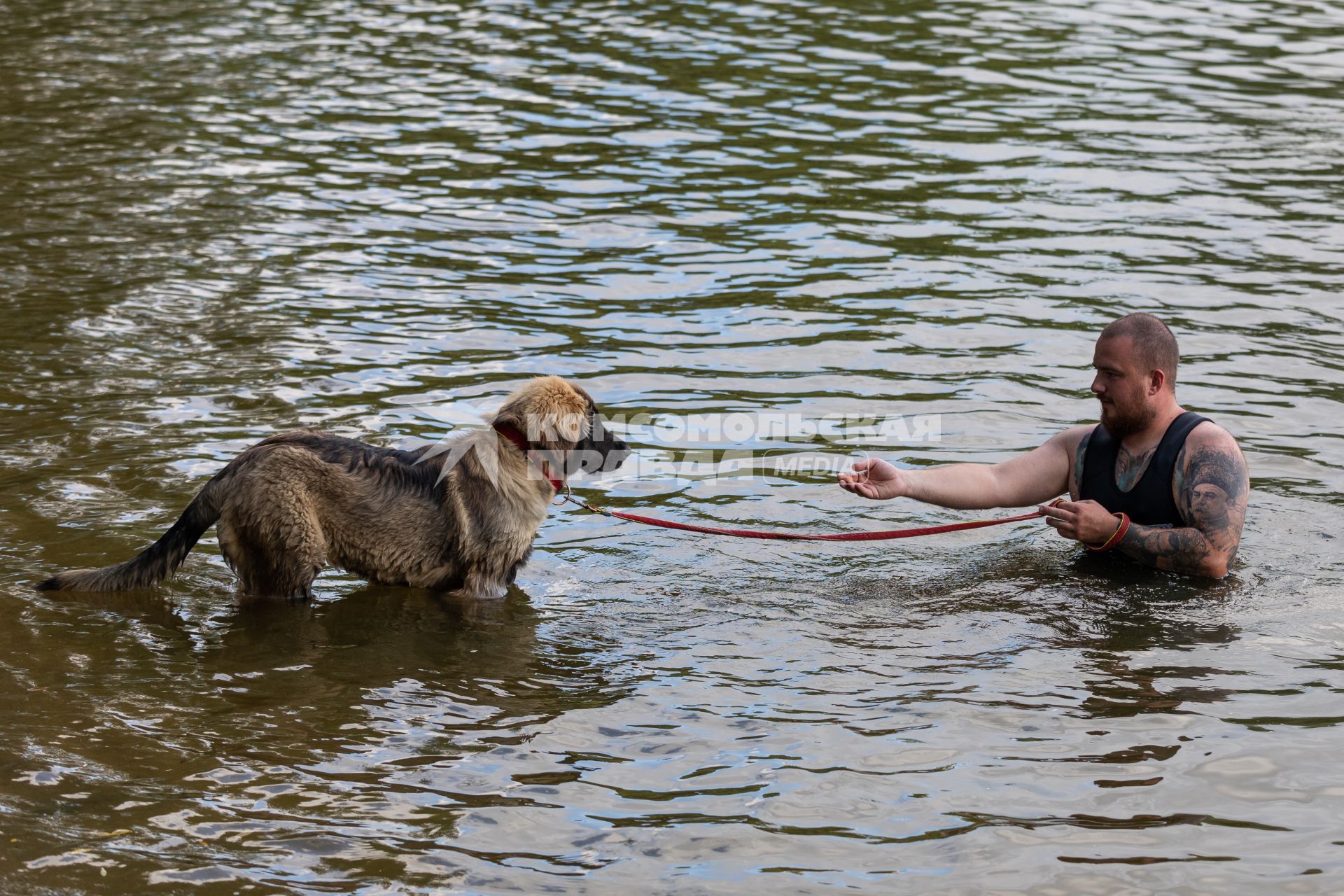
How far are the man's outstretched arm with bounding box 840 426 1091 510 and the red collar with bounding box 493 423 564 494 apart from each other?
160 centimetres

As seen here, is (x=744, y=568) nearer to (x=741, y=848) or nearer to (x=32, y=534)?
(x=741, y=848)

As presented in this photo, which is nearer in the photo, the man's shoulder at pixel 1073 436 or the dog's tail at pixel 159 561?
the dog's tail at pixel 159 561

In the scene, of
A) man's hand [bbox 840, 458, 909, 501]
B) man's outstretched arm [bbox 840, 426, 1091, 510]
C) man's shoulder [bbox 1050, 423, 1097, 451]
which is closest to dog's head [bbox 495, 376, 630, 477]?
man's hand [bbox 840, 458, 909, 501]

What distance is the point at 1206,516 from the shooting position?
22.4 ft

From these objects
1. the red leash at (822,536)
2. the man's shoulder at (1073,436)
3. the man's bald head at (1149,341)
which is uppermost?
the man's bald head at (1149,341)

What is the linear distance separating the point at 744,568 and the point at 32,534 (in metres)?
3.86

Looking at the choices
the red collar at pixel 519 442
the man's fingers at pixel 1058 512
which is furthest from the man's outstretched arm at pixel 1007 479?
the red collar at pixel 519 442

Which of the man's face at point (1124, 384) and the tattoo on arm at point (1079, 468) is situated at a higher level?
the man's face at point (1124, 384)

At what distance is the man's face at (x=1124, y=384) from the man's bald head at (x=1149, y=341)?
0.9 inches

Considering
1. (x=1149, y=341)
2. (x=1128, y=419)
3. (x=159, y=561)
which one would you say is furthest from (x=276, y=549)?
(x=1149, y=341)

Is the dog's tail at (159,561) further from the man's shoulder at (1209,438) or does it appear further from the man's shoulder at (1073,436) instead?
the man's shoulder at (1209,438)

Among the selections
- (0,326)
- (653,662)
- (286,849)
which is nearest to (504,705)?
(653,662)

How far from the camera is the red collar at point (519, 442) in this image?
7.02 m

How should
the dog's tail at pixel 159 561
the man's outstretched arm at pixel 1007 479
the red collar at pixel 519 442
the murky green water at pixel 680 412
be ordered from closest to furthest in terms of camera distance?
the murky green water at pixel 680 412
the dog's tail at pixel 159 561
the red collar at pixel 519 442
the man's outstretched arm at pixel 1007 479
